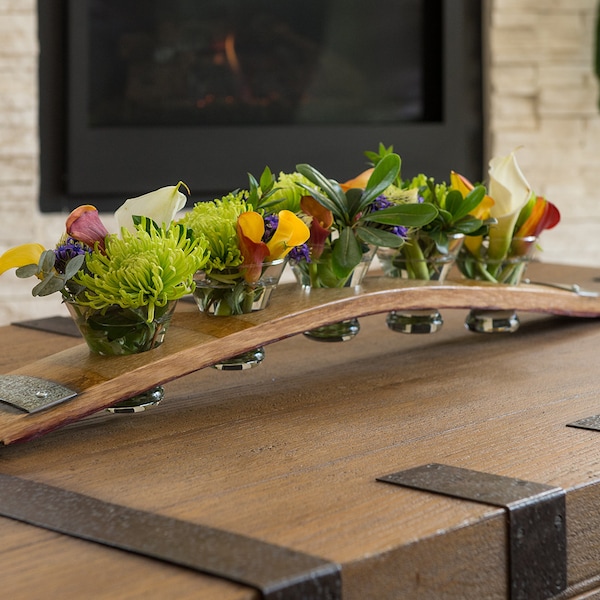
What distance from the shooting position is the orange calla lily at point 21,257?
814 millimetres

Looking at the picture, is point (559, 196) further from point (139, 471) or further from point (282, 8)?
point (139, 471)

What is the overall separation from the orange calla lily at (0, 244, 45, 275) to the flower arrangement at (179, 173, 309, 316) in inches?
4.9

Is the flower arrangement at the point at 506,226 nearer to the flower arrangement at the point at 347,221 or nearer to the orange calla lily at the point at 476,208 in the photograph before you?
the orange calla lily at the point at 476,208

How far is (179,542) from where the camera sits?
1.82ft

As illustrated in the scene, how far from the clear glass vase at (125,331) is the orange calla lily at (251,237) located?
0.28 feet

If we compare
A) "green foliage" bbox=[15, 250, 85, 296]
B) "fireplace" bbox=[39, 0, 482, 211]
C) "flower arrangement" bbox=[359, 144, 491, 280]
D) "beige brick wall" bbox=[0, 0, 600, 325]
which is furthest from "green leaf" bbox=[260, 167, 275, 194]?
"beige brick wall" bbox=[0, 0, 600, 325]

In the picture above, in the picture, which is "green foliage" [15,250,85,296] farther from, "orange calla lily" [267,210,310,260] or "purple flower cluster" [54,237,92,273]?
"orange calla lily" [267,210,310,260]

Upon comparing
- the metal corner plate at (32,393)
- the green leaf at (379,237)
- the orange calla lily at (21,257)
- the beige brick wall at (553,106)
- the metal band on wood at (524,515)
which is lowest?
the metal band on wood at (524,515)

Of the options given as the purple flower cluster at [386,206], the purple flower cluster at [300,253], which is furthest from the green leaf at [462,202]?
the purple flower cluster at [300,253]

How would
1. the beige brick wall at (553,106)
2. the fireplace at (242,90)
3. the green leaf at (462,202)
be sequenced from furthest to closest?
the beige brick wall at (553,106) → the fireplace at (242,90) → the green leaf at (462,202)

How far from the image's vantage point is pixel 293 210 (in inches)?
39.6

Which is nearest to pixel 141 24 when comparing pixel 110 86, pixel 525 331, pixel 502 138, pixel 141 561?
pixel 110 86

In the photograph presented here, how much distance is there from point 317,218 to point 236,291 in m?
0.13

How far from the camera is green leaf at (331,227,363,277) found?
978 millimetres
